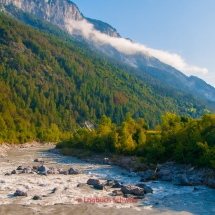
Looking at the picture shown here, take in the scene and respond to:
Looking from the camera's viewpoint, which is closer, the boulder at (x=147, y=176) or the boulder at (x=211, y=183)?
the boulder at (x=211, y=183)

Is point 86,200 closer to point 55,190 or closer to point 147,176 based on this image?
point 55,190

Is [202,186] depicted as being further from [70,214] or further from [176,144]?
[70,214]

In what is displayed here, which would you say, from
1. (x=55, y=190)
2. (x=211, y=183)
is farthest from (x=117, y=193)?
(x=211, y=183)

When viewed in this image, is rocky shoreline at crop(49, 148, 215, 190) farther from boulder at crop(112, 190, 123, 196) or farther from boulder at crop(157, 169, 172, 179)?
boulder at crop(112, 190, 123, 196)

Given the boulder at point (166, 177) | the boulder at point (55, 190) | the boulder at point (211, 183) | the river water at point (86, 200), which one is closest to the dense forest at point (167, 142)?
the boulder at point (211, 183)

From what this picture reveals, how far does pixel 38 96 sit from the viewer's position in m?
160

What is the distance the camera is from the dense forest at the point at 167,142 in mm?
43781

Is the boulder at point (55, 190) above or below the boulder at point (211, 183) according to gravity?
below

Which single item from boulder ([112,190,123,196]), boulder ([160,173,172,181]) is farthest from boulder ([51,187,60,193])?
boulder ([160,173,172,181])

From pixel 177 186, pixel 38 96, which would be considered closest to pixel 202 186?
pixel 177 186

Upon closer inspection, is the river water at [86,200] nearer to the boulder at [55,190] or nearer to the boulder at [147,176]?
the boulder at [55,190]

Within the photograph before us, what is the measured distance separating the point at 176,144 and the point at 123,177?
47.8ft

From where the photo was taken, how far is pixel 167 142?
53000 mm

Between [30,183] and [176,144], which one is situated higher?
[176,144]
